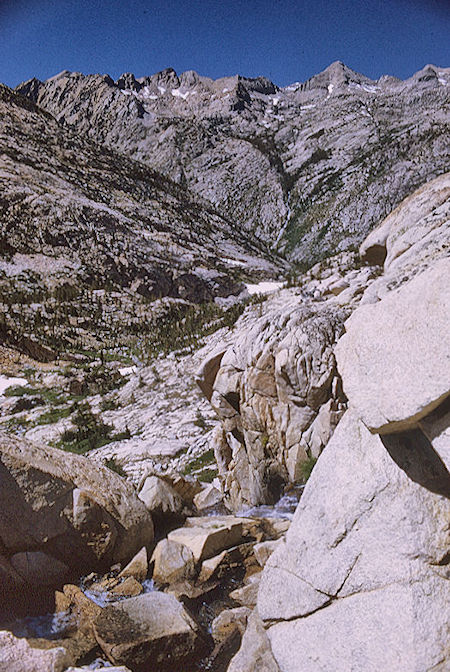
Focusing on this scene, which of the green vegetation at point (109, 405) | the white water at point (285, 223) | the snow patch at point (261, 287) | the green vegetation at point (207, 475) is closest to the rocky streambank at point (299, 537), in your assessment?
the green vegetation at point (207, 475)

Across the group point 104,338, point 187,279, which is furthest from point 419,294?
point 187,279

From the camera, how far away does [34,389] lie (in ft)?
66.1

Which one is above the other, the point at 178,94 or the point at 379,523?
the point at 178,94

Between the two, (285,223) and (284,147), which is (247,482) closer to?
(285,223)

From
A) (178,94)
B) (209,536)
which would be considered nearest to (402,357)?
(209,536)

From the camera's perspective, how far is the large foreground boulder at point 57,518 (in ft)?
17.9

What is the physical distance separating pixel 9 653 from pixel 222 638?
7.67ft

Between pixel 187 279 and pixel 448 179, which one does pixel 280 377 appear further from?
pixel 187 279

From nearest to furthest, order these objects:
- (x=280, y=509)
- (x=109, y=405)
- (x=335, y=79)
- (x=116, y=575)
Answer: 1. (x=116, y=575)
2. (x=280, y=509)
3. (x=109, y=405)
4. (x=335, y=79)

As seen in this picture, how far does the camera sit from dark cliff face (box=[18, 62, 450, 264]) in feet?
216

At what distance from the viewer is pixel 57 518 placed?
19.0ft

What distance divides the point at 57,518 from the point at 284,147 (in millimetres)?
98552

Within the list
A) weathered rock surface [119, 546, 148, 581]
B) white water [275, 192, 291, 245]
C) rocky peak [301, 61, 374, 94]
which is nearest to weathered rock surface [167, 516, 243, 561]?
weathered rock surface [119, 546, 148, 581]

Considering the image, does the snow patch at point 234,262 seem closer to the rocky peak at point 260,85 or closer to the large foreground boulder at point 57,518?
the large foreground boulder at point 57,518
